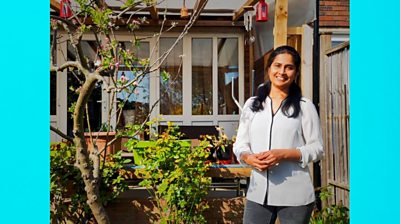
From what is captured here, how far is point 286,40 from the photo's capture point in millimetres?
3795

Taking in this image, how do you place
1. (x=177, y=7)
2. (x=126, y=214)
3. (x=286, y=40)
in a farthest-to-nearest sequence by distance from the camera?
1. (x=177, y=7)
2. (x=126, y=214)
3. (x=286, y=40)

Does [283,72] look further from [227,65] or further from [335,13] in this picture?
[227,65]

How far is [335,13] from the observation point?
3.74 meters

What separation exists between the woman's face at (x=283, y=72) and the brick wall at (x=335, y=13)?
113 cm

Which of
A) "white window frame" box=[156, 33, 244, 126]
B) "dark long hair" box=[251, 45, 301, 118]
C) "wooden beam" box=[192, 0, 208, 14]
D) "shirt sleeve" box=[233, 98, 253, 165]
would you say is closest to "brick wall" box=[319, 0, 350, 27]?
"wooden beam" box=[192, 0, 208, 14]

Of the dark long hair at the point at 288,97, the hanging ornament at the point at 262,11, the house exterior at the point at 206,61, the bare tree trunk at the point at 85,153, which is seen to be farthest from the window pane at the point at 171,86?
the dark long hair at the point at 288,97

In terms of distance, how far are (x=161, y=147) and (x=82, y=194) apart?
64 cm

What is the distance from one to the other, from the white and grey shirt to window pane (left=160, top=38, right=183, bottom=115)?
3901 mm

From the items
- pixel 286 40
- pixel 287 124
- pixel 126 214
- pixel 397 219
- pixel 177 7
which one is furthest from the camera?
pixel 177 7

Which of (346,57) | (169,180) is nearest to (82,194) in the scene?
(169,180)

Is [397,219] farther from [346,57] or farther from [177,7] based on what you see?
[177,7]

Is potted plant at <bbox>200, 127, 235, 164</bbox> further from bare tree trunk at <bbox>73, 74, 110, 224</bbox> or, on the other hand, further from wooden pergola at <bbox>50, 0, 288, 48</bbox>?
bare tree trunk at <bbox>73, 74, 110, 224</bbox>

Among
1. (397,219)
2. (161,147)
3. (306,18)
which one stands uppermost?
(306,18)

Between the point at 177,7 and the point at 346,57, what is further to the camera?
the point at 177,7
